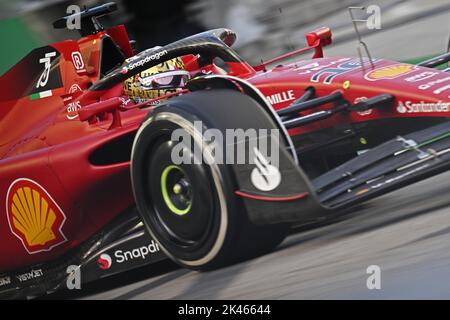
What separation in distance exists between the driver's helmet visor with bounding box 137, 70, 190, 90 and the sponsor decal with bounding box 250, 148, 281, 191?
1896mm

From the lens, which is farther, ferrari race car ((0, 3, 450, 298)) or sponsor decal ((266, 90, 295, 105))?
sponsor decal ((266, 90, 295, 105))

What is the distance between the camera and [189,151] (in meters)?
4.62

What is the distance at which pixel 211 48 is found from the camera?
633 cm

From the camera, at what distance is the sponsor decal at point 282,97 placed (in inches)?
219

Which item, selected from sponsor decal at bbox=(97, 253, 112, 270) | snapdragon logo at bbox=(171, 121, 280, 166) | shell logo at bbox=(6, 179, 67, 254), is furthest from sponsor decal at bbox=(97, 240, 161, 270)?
snapdragon logo at bbox=(171, 121, 280, 166)

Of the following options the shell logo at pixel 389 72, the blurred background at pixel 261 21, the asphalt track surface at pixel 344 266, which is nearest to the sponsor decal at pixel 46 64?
the asphalt track surface at pixel 344 266

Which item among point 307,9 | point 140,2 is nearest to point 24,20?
point 140,2

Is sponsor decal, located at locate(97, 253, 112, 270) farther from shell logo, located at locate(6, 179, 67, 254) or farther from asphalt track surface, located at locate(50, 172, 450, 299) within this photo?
shell logo, located at locate(6, 179, 67, 254)

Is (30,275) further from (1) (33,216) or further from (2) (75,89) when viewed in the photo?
(2) (75,89)

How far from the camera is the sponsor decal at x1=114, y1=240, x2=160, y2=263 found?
5148mm

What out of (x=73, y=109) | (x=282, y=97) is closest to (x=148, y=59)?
(x=73, y=109)

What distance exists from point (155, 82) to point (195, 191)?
1774 millimetres
